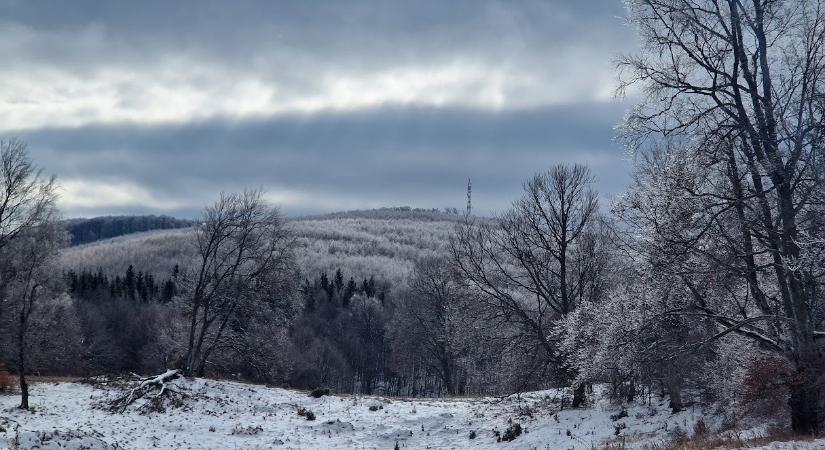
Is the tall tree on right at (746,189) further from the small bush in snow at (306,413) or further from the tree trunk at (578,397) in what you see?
the small bush in snow at (306,413)

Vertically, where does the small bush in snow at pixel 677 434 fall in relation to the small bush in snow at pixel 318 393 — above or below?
above

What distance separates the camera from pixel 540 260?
83.1 feet

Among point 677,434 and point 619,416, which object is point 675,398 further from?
point 677,434

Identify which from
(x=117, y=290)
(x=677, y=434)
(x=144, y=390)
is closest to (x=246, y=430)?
(x=144, y=390)

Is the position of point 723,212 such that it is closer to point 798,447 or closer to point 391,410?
point 798,447

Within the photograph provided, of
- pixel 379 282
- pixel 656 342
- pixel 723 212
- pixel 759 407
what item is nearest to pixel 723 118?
pixel 723 212

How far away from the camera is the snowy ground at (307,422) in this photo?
1686 centimetres

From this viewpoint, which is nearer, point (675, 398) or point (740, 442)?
point (740, 442)

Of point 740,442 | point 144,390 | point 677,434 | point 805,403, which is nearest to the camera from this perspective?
point 740,442

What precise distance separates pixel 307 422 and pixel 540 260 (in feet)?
38.3

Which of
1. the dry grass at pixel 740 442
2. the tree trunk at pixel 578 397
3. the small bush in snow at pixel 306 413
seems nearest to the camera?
the dry grass at pixel 740 442

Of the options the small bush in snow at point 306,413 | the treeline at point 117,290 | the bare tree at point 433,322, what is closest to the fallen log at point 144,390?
the small bush in snow at point 306,413

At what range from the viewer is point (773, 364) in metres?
11.5

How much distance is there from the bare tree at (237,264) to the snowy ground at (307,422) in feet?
26.1
